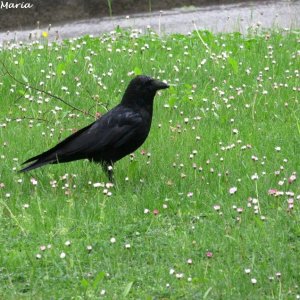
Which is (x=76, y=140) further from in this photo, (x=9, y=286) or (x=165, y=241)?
(x=9, y=286)

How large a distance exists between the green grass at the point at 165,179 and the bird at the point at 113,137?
148mm

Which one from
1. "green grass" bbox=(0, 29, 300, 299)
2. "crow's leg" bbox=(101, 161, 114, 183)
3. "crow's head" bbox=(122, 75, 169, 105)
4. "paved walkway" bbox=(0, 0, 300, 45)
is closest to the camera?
"green grass" bbox=(0, 29, 300, 299)

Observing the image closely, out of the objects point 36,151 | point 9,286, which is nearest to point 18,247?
point 9,286

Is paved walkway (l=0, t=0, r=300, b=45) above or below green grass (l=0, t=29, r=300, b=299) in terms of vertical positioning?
above

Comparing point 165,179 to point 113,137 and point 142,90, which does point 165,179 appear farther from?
point 142,90

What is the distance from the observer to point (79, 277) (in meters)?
5.46

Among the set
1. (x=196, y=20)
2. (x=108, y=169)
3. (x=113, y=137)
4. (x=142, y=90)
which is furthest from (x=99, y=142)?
(x=196, y=20)

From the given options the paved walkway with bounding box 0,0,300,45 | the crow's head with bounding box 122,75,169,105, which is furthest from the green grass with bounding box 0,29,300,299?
the paved walkway with bounding box 0,0,300,45

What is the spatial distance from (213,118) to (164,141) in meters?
0.81

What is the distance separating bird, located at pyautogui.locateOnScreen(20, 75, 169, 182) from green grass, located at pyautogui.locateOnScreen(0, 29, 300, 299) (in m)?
0.15

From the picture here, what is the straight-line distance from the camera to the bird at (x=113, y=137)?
718 centimetres

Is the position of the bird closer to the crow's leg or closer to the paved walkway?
the crow's leg

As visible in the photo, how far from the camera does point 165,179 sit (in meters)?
7.11

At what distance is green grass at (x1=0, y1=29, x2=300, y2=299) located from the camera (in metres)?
5.45
